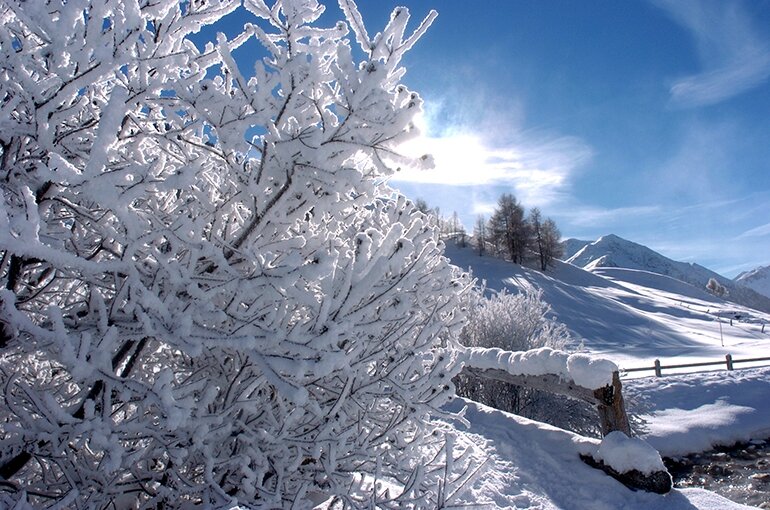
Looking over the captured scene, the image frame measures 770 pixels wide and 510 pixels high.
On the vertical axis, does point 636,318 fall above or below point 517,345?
above

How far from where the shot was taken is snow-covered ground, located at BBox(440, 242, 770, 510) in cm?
512

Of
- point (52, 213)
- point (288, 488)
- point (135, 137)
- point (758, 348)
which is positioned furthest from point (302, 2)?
point (758, 348)

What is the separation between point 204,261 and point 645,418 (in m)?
12.1

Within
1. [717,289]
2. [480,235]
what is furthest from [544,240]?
[717,289]

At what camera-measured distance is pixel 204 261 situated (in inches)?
94.1

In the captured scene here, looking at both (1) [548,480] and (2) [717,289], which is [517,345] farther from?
(2) [717,289]

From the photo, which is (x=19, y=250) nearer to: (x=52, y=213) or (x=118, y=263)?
Result: (x=118, y=263)

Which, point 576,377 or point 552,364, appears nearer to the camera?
point 576,377

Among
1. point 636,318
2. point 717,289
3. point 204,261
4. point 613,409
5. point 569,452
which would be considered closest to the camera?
point 204,261

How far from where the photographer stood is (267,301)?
219 centimetres

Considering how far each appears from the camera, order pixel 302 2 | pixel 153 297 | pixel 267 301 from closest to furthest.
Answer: pixel 153 297 < pixel 302 2 < pixel 267 301

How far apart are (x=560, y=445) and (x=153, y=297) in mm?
6305

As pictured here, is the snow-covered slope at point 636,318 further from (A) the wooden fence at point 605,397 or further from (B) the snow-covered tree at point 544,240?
(A) the wooden fence at point 605,397

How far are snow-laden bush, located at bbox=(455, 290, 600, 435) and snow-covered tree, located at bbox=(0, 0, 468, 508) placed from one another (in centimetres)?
716
